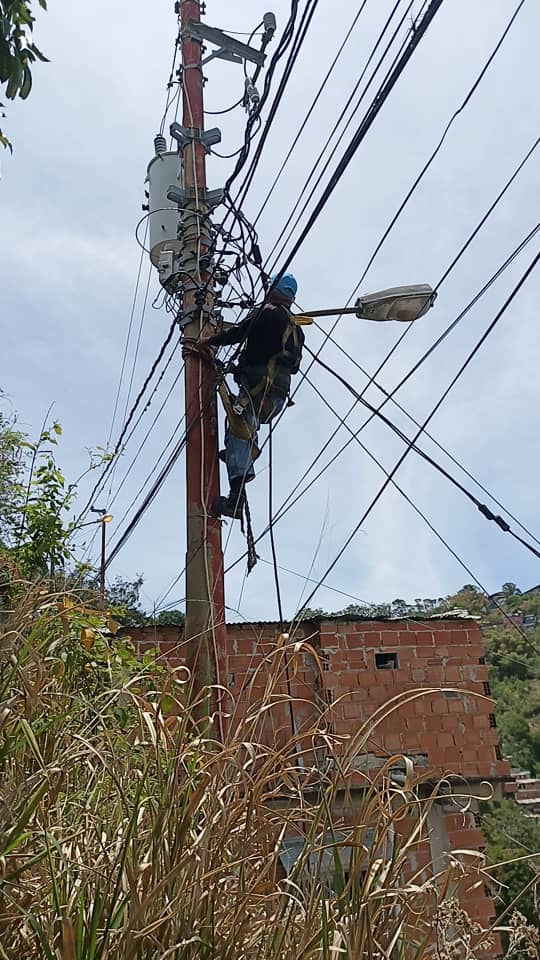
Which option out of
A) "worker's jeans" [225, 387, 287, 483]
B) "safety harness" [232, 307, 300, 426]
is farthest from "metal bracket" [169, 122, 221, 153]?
"worker's jeans" [225, 387, 287, 483]

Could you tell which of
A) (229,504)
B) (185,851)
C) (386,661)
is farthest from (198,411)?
(386,661)

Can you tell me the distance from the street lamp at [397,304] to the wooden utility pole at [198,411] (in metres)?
1.12

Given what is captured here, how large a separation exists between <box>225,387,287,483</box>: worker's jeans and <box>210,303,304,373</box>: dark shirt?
0.22 meters

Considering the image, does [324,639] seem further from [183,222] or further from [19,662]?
[19,662]

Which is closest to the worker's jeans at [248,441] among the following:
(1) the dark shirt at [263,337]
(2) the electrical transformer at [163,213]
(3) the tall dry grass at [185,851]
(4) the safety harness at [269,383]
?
(4) the safety harness at [269,383]

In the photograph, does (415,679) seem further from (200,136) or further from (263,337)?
(200,136)

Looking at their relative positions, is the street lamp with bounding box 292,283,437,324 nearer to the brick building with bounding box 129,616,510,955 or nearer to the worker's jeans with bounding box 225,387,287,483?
the worker's jeans with bounding box 225,387,287,483

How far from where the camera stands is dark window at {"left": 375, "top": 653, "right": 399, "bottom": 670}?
8133 mm

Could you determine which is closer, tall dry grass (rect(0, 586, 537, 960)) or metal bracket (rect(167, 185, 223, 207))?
tall dry grass (rect(0, 586, 537, 960))

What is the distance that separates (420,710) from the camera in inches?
316

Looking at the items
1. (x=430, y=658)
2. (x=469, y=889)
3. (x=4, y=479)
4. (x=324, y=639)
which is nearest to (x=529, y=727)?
(x=430, y=658)

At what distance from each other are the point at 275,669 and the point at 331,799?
1.29 ft

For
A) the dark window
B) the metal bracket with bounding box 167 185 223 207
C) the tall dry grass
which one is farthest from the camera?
the dark window

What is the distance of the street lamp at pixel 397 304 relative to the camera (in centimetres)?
488
